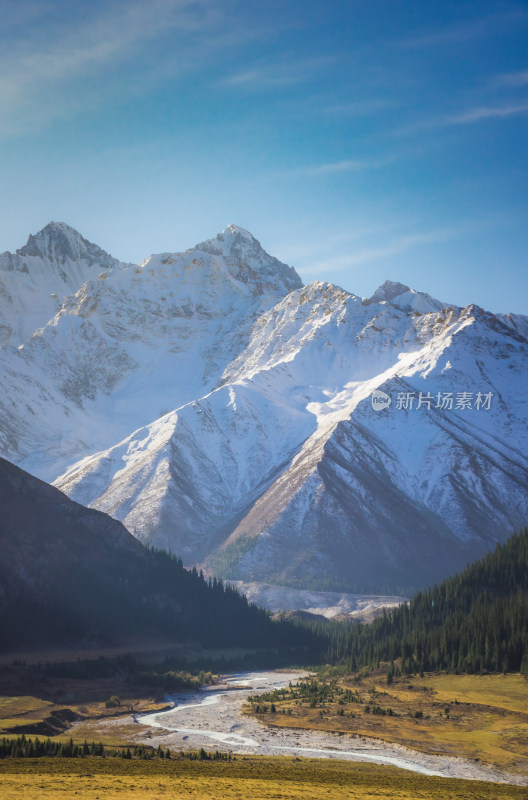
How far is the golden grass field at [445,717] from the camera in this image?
117062mm

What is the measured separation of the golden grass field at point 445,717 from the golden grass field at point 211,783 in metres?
22.2

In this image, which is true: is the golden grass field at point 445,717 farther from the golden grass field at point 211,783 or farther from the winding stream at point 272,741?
the golden grass field at point 211,783

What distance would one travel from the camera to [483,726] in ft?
422

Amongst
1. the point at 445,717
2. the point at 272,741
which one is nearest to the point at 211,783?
the point at 272,741

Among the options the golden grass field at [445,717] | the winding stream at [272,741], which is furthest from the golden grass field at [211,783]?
the golden grass field at [445,717]

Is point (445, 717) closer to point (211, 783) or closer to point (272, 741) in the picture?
point (272, 741)

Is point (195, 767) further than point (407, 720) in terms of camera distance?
No

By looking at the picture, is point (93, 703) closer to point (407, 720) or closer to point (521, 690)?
point (407, 720)

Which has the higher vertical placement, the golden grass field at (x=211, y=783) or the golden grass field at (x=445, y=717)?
the golden grass field at (x=211, y=783)

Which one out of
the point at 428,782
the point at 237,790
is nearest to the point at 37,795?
the point at 237,790

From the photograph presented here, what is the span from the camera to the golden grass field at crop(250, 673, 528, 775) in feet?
384

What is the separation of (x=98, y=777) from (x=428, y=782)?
34.8 meters

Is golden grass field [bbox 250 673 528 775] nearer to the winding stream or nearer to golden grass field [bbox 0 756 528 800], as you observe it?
the winding stream

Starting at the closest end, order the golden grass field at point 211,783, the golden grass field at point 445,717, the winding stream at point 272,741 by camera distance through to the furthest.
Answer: the golden grass field at point 211,783
the winding stream at point 272,741
the golden grass field at point 445,717
